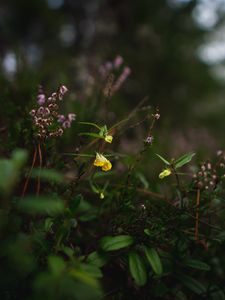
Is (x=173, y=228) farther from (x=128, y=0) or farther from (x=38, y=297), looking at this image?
(x=128, y=0)

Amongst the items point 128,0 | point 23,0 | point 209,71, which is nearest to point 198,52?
point 209,71

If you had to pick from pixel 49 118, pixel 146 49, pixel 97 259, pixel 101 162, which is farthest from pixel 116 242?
pixel 146 49

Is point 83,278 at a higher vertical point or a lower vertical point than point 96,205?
higher

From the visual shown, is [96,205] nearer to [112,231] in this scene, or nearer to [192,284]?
[112,231]

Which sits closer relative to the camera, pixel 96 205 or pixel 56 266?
pixel 56 266

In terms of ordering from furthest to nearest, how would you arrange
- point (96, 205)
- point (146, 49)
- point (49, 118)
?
point (146, 49) < point (96, 205) < point (49, 118)

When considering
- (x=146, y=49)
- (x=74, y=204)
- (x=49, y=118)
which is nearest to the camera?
(x=74, y=204)

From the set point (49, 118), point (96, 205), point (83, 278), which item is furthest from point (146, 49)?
point (83, 278)

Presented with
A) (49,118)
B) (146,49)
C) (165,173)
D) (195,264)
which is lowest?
(195,264)
